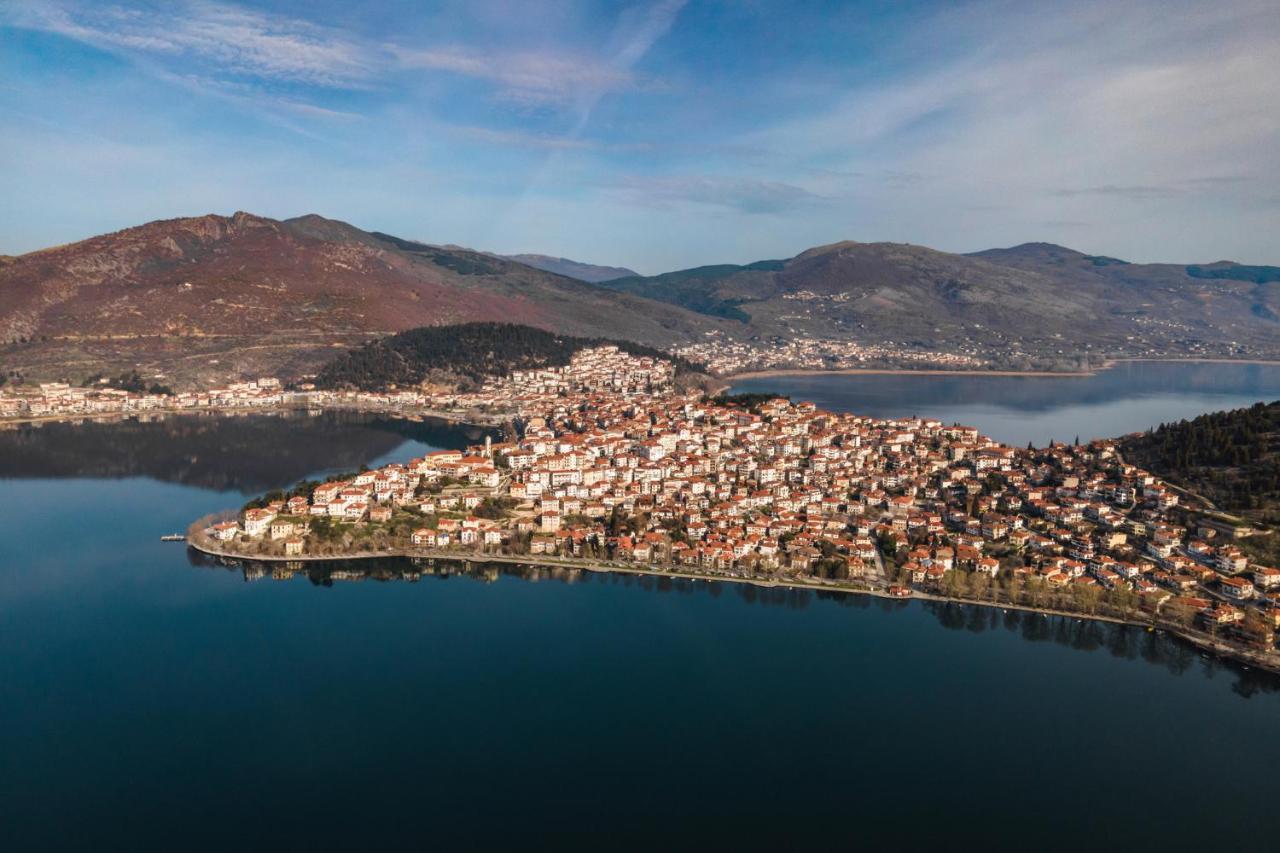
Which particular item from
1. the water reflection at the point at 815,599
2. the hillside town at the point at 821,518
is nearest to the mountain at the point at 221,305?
the hillside town at the point at 821,518

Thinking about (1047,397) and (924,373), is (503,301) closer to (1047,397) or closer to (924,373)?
(924,373)

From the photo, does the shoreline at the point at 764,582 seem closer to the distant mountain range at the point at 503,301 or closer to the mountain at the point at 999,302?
the distant mountain range at the point at 503,301

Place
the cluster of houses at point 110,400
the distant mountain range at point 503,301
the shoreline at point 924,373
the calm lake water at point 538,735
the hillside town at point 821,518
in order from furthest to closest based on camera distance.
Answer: the shoreline at point 924,373, the distant mountain range at point 503,301, the cluster of houses at point 110,400, the hillside town at point 821,518, the calm lake water at point 538,735

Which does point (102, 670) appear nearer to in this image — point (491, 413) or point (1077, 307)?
point (491, 413)

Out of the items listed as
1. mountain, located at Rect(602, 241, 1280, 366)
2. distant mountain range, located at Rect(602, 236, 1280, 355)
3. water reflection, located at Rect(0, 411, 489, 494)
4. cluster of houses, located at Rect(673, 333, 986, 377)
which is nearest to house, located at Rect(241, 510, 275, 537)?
water reflection, located at Rect(0, 411, 489, 494)

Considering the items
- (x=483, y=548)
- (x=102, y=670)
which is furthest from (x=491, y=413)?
(x=102, y=670)

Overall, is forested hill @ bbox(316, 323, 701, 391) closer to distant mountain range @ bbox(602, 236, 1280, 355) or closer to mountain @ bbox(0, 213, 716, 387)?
mountain @ bbox(0, 213, 716, 387)

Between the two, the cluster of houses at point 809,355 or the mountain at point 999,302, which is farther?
the mountain at point 999,302
